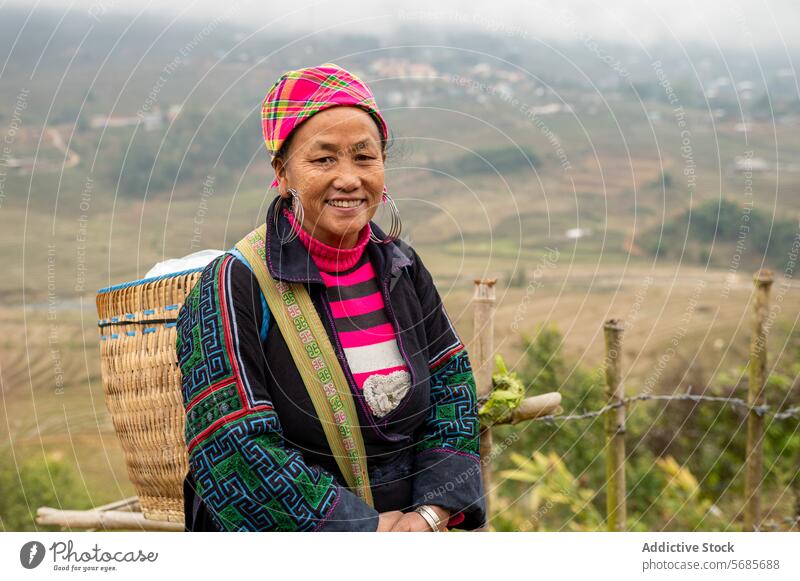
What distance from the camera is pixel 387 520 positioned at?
6.96ft

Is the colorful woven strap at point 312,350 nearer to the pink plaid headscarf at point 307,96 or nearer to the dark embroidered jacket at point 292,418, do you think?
the dark embroidered jacket at point 292,418

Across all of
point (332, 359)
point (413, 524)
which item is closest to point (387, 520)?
point (413, 524)

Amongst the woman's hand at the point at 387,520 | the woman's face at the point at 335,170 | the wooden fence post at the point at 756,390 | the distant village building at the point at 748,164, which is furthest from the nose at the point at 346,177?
the wooden fence post at the point at 756,390

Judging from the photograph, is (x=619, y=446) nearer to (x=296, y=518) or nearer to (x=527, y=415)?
(x=527, y=415)

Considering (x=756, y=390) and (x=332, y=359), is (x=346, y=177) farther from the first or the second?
(x=756, y=390)

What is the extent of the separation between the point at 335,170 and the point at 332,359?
0.49 meters

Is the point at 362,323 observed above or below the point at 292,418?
above

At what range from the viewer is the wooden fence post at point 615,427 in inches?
124

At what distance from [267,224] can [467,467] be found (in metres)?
0.90

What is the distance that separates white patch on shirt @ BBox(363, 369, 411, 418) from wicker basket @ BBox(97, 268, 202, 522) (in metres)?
0.58

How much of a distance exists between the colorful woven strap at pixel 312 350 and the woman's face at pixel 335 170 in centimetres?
16

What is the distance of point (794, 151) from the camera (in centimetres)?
2044

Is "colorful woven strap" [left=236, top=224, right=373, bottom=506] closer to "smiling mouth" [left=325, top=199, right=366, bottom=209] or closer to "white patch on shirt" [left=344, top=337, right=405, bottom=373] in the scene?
"white patch on shirt" [left=344, top=337, right=405, bottom=373]
